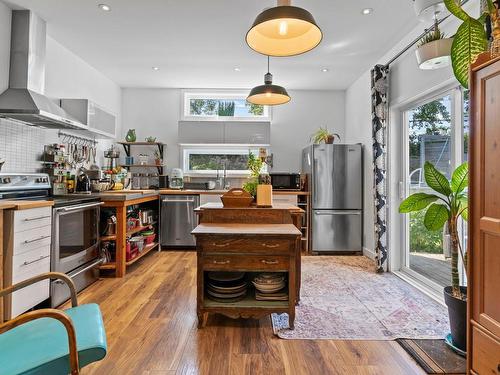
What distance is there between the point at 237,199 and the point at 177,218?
2.50m

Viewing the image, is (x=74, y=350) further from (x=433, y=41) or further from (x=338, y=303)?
(x=433, y=41)

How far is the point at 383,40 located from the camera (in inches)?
135

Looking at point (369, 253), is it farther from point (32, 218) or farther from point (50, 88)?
point (50, 88)

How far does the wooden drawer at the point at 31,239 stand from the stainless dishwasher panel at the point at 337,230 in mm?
3404

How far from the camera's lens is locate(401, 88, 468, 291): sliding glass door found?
268cm

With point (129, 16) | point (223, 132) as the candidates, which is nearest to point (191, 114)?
point (223, 132)

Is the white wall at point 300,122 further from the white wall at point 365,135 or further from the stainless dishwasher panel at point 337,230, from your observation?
the stainless dishwasher panel at point 337,230

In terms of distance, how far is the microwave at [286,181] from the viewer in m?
4.75

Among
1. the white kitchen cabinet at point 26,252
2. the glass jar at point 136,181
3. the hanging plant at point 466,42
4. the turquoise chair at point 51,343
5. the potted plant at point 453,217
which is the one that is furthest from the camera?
the glass jar at point 136,181

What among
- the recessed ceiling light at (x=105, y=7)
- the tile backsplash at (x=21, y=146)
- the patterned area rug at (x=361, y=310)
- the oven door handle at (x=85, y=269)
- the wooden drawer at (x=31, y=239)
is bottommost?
the patterned area rug at (x=361, y=310)

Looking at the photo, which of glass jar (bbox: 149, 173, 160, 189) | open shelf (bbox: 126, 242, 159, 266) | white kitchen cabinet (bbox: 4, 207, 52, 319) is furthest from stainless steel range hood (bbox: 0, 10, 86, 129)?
glass jar (bbox: 149, 173, 160, 189)

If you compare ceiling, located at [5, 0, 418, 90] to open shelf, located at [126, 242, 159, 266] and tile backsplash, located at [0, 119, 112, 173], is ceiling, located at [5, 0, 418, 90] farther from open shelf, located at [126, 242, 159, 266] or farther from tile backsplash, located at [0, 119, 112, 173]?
open shelf, located at [126, 242, 159, 266]

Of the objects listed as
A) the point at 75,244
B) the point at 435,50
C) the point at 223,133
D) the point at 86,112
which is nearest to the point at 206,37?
the point at 86,112

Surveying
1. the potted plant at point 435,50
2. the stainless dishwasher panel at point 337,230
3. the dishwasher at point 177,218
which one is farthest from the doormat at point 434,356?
the dishwasher at point 177,218
